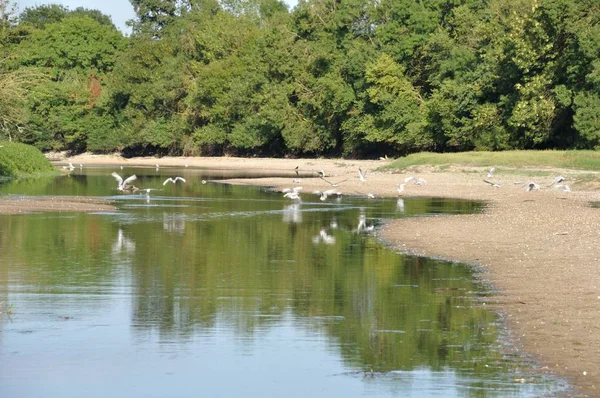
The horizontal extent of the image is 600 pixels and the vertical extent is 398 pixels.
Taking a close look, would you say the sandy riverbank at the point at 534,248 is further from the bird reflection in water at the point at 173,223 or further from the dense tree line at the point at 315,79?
the dense tree line at the point at 315,79

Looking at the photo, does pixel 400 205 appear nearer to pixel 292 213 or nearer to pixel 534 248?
pixel 292 213

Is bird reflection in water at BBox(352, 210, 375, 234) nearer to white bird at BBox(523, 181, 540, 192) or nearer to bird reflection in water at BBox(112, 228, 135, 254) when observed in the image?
bird reflection in water at BBox(112, 228, 135, 254)

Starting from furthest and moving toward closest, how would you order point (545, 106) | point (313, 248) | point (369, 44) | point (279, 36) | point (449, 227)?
point (279, 36) → point (369, 44) → point (545, 106) → point (449, 227) → point (313, 248)

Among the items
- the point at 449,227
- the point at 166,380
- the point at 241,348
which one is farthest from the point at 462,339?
the point at 449,227

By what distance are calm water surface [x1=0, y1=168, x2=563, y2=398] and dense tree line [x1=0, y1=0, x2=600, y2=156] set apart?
87.5ft

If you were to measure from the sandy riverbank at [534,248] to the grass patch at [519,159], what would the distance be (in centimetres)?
230

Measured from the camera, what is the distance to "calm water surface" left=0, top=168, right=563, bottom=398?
12445mm

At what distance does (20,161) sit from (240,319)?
50301 millimetres

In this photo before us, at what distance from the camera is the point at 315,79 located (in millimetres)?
86250

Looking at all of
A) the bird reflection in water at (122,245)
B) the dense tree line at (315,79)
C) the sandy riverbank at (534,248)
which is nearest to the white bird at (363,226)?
the sandy riverbank at (534,248)

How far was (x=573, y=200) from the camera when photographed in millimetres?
37656

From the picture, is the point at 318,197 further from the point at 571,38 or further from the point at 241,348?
the point at 241,348

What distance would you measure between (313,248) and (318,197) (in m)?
20.1

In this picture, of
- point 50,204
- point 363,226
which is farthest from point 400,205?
point 50,204
